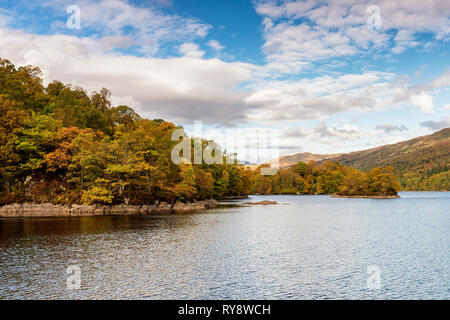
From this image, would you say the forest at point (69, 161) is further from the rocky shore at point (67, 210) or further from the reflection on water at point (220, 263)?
the reflection on water at point (220, 263)

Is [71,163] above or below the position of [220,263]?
above

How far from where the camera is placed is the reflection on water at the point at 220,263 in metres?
17.6

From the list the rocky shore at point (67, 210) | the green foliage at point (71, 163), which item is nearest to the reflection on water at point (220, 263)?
the rocky shore at point (67, 210)

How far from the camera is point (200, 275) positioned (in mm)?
20516

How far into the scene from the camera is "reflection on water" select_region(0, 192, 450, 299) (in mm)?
17625

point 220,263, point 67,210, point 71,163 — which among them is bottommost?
point 220,263

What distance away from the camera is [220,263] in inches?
930

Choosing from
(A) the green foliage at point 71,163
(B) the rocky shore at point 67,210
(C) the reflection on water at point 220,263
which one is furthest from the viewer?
(A) the green foliage at point 71,163

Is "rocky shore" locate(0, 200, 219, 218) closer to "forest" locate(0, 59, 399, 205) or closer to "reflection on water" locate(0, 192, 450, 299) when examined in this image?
"forest" locate(0, 59, 399, 205)

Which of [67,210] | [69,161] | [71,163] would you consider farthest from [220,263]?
[69,161]

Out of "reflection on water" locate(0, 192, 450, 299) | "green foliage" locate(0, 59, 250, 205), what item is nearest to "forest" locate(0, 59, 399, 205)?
"green foliage" locate(0, 59, 250, 205)

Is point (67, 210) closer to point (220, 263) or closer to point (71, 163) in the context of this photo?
point (71, 163)
